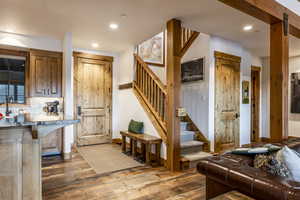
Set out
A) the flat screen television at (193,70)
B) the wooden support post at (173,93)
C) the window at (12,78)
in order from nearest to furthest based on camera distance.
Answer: the wooden support post at (173,93) → the window at (12,78) → the flat screen television at (193,70)

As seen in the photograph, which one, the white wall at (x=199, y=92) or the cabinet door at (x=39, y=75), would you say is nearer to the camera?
the cabinet door at (x=39, y=75)

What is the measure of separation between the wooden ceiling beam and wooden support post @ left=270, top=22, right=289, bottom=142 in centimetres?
19

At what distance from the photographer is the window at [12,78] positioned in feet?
12.2

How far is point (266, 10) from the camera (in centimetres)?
252

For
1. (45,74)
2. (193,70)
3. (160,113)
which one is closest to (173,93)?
(160,113)

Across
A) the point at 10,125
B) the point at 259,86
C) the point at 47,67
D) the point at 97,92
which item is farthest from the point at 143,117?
the point at 259,86

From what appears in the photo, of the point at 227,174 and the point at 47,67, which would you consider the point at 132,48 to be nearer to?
the point at 47,67

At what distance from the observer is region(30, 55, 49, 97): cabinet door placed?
383 cm

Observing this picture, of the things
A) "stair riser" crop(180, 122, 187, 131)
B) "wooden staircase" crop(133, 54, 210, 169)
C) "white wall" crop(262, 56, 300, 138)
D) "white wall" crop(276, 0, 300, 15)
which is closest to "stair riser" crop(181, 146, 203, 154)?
"wooden staircase" crop(133, 54, 210, 169)

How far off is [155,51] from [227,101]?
8.46ft

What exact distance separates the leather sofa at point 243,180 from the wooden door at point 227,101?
269 cm

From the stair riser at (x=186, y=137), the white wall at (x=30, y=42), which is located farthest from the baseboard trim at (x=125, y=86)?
the stair riser at (x=186, y=137)

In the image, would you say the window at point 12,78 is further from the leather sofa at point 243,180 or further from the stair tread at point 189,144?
the leather sofa at point 243,180

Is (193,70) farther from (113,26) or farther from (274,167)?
(274,167)
